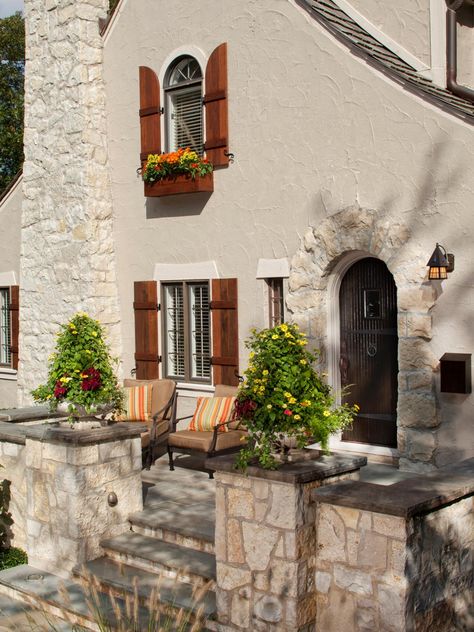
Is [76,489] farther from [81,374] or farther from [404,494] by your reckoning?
[404,494]

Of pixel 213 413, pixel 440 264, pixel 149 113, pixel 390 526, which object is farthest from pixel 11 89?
pixel 390 526

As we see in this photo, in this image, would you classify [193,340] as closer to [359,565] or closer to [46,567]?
[46,567]

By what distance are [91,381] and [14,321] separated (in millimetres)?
5581

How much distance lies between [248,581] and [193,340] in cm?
517

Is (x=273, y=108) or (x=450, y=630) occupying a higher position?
(x=273, y=108)

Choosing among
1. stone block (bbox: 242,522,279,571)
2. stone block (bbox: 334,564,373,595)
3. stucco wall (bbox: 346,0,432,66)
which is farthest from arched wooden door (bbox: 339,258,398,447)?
stone block (bbox: 334,564,373,595)

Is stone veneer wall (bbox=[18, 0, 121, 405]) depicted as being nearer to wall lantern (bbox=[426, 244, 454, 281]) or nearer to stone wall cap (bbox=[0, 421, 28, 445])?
stone wall cap (bbox=[0, 421, 28, 445])

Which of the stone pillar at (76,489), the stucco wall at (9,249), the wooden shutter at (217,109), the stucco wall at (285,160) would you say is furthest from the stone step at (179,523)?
the stucco wall at (9,249)

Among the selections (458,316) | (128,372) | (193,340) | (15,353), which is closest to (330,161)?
(458,316)

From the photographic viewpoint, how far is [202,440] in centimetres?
820

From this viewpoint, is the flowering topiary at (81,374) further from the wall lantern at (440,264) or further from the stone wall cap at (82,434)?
the wall lantern at (440,264)

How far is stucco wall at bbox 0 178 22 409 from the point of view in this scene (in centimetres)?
1218

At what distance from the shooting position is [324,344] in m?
8.59

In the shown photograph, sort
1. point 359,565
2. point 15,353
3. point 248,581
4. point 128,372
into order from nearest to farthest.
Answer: point 359,565 → point 248,581 → point 128,372 → point 15,353
